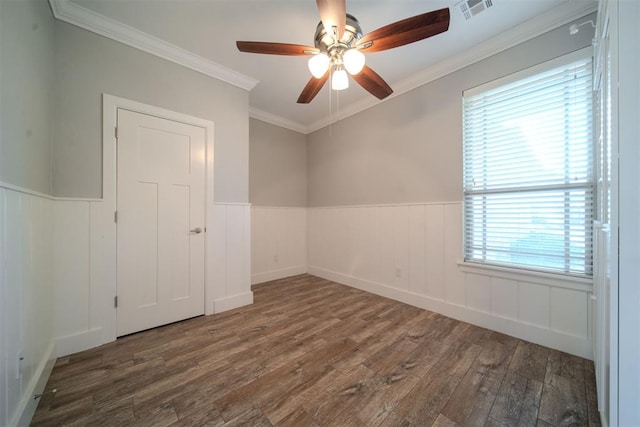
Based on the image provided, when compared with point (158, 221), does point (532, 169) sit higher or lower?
higher

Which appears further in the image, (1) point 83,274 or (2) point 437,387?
(1) point 83,274

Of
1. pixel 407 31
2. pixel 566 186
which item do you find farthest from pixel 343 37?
pixel 566 186

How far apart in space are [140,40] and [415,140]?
2887 mm

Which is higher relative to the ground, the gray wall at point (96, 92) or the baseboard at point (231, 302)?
the gray wall at point (96, 92)

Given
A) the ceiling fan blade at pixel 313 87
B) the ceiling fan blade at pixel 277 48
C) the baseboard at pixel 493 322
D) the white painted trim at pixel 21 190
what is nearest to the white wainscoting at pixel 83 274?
the white painted trim at pixel 21 190

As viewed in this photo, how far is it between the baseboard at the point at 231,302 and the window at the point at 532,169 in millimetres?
2473

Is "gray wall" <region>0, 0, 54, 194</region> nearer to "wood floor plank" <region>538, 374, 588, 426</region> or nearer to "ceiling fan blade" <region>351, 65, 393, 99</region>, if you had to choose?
"ceiling fan blade" <region>351, 65, 393, 99</region>

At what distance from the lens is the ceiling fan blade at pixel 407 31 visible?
1.29 m

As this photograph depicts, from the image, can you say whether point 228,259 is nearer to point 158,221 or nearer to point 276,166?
point 158,221

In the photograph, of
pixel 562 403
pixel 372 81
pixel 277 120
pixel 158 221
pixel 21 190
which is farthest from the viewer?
pixel 277 120

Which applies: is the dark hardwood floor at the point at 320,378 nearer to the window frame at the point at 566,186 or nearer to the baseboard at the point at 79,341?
the baseboard at the point at 79,341

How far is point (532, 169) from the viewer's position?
190 cm

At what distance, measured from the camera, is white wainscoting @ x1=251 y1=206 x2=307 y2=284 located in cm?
356

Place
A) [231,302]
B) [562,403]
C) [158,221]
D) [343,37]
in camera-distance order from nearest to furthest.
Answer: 1. [562,403]
2. [343,37]
3. [158,221]
4. [231,302]
